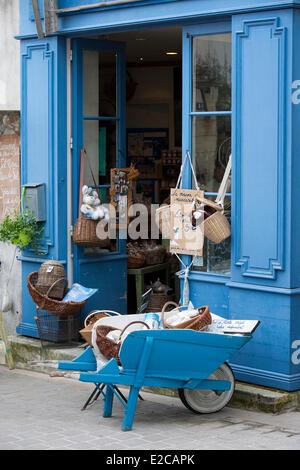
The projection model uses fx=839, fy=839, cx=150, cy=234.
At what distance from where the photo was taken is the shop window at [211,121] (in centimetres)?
768

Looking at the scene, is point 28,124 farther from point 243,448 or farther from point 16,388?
point 243,448

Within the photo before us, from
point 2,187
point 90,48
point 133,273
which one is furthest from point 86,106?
point 133,273

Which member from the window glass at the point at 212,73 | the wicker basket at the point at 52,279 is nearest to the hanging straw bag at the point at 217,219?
the window glass at the point at 212,73

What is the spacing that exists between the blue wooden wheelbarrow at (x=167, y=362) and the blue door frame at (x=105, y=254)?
2.33 m

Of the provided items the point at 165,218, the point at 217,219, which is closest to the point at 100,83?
the point at 165,218

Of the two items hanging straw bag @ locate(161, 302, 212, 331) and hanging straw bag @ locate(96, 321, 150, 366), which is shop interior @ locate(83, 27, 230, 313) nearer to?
hanging straw bag @ locate(161, 302, 212, 331)

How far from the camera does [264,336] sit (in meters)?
7.22

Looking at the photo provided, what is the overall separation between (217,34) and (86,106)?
78.0 inches

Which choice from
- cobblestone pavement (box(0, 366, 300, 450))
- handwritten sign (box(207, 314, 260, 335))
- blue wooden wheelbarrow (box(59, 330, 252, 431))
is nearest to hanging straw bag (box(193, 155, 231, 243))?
handwritten sign (box(207, 314, 260, 335))

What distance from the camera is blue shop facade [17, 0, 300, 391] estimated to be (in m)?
7.02

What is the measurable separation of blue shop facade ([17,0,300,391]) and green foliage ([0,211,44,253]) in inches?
6.0

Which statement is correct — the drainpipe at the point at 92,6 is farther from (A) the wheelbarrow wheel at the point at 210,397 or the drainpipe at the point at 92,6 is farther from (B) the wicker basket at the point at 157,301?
(A) the wheelbarrow wheel at the point at 210,397

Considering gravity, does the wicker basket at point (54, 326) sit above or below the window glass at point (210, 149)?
below

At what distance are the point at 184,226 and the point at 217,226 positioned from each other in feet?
1.61
